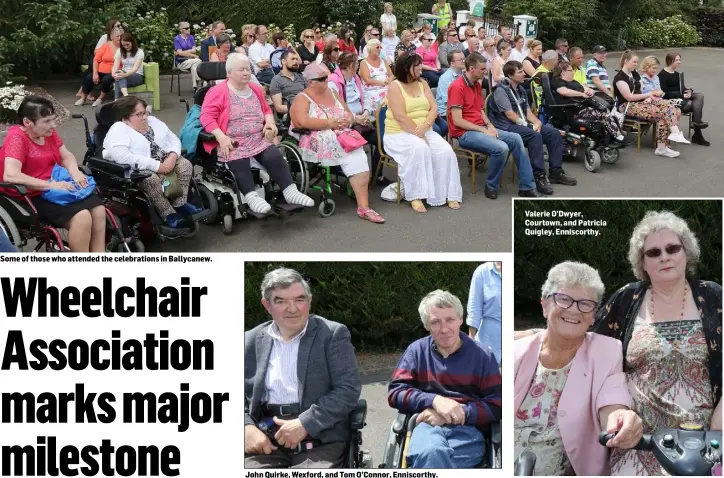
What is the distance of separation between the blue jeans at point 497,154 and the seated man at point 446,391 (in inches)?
199

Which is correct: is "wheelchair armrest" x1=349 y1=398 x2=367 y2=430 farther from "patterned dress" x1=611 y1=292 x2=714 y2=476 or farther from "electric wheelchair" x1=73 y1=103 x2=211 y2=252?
"electric wheelchair" x1=73 y1=103 x2=211 y2=252

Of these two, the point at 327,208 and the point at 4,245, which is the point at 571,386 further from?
the point at 327,208

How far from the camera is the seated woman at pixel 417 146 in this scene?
8.38 meters

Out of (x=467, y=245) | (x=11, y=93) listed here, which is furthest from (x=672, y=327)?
(x=11, y=93)

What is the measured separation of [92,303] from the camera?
377 cm

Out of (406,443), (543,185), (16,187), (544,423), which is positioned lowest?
(406,443)

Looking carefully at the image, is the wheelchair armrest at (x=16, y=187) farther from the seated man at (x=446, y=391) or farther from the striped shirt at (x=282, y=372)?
the seated man at (x=446, y=391)

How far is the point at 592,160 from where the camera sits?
32.9ft

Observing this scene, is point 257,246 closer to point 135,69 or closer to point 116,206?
point 116,206

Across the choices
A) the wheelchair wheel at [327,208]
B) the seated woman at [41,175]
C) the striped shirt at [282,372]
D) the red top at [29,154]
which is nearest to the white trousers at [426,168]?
the wheelchair wheel at [327,208]

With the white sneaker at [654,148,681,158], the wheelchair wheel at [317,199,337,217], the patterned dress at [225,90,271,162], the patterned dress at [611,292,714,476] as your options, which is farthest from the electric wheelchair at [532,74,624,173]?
the patterned dress at [611,292,714,476]

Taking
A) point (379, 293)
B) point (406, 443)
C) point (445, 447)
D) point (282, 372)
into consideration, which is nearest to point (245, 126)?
point (379, 293)

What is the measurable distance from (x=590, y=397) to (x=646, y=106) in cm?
826

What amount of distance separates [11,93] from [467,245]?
469cm
